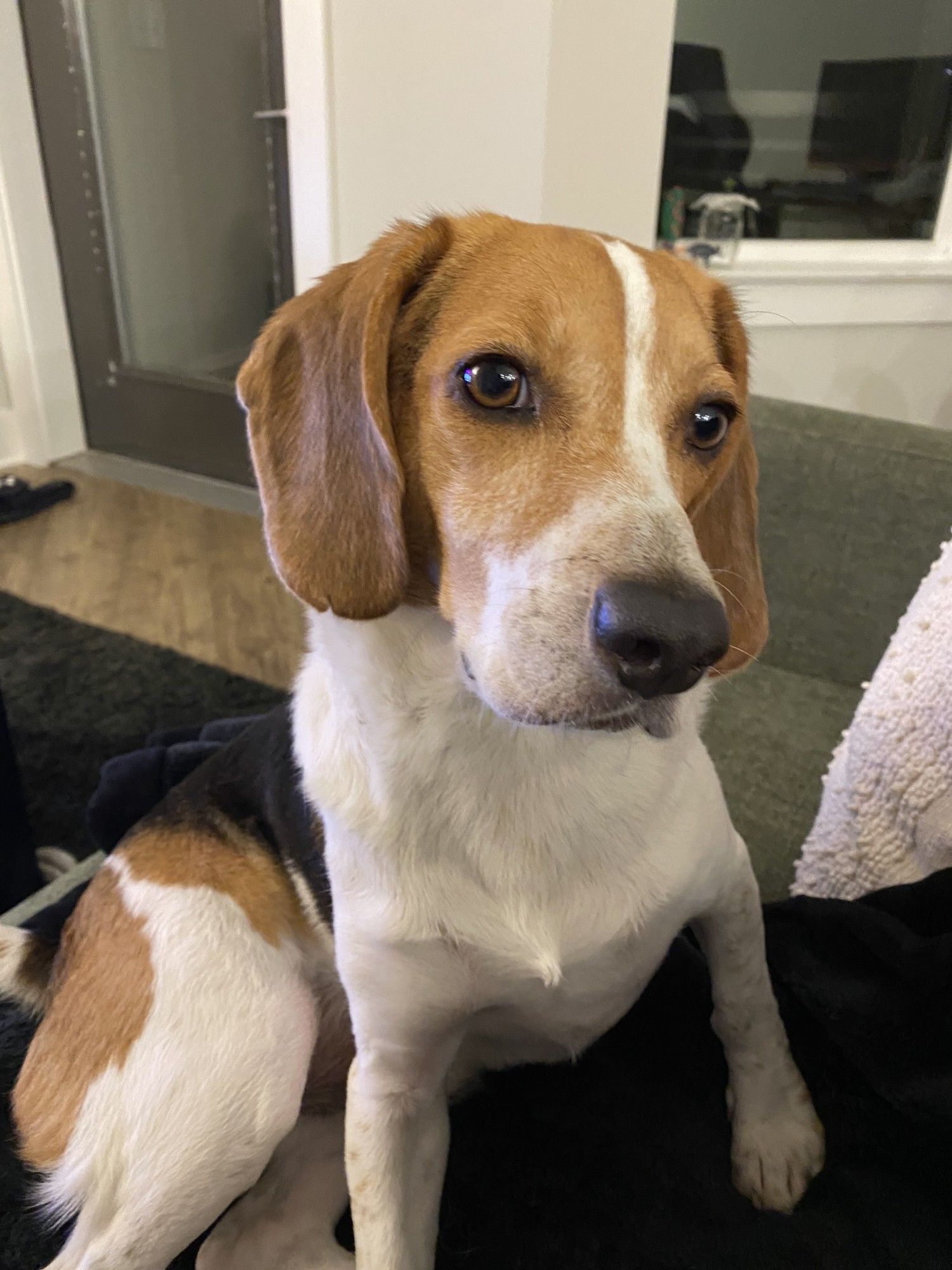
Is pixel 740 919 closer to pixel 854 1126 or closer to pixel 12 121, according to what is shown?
pixel 854 1126

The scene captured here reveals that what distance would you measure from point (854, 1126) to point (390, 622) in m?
0.67

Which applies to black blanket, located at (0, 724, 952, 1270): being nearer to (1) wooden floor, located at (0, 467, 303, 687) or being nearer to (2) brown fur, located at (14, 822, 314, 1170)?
(2) brown fur, located at (14, 822, 314, 1170)

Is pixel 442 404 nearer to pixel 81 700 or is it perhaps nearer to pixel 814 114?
pixel 81 700

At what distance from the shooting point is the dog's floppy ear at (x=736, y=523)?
0.95m

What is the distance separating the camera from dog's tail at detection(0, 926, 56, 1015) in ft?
3.98

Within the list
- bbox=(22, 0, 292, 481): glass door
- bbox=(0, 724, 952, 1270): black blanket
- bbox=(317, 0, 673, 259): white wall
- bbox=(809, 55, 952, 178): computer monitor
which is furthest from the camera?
bbox=(22, 0, 292, 481): glass door

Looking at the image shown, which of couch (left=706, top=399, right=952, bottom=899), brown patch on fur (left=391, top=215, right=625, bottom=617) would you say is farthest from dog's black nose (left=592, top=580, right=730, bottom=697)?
couch (left=706, top=399, right=952, bottom=899)

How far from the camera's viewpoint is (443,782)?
0.91 metres

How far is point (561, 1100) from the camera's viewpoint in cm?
107

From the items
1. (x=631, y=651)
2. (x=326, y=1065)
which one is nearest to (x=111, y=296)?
(x=326, y=1065)

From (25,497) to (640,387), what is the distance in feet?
12.0

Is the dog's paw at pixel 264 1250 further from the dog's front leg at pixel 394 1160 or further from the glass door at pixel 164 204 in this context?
the glass door at pixel 164 204

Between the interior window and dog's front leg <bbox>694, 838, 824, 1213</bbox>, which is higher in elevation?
the interior window

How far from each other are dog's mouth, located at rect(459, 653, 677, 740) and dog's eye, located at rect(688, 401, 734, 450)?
0.25 meters
